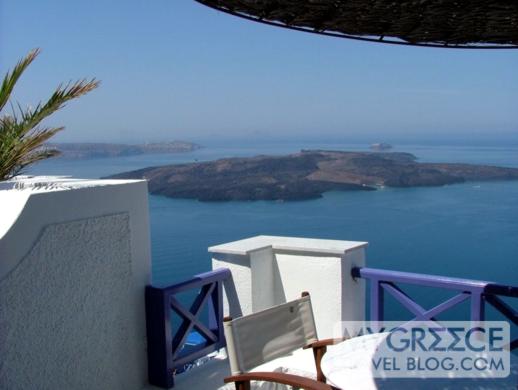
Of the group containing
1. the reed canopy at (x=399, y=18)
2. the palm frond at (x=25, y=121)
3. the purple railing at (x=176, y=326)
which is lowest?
the purple railing at (x=176, y=326)

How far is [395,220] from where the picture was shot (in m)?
13.6

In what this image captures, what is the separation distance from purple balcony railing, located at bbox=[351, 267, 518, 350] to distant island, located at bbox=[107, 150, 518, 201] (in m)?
8.20

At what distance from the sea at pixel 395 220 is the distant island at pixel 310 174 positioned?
0.82 feet

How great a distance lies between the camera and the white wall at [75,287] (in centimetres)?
278

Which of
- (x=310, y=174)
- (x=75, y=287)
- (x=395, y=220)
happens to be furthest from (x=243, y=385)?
(x=395, y=220)

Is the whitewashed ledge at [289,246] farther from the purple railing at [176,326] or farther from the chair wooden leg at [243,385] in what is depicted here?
the chair wooden leg at [243,385]

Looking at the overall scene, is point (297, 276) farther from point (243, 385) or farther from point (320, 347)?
point (243, 385)

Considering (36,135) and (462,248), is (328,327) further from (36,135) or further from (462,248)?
(462,248)

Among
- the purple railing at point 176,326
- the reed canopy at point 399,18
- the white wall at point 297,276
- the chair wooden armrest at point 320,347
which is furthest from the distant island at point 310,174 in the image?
the reed canopy at point 399,18

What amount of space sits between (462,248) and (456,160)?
9.67 ft

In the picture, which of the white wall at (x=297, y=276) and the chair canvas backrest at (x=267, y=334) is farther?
the white wall at (x=297, y=276)

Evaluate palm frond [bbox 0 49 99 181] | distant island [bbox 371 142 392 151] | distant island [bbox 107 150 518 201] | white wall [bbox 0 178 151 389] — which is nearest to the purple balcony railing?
white wall [bbox 0 178 151 389]

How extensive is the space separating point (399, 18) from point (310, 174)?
34.3ft

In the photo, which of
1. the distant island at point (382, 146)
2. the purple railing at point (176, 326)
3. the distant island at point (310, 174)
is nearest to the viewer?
the purple railing at point (176, 326)
